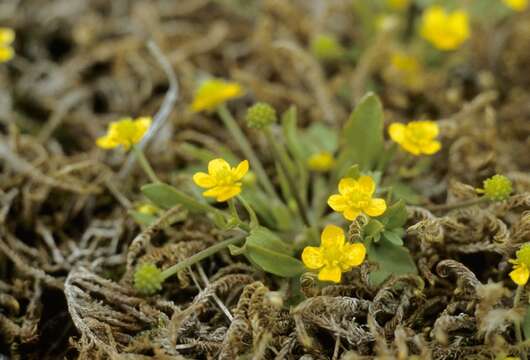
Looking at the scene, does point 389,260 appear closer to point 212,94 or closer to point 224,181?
point 224,181

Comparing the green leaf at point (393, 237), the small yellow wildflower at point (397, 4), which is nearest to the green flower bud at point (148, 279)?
the green leaf at point (393, 237)

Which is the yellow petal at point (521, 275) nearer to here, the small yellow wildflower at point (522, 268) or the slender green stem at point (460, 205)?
the small yellow wildflower at point (522, 268)

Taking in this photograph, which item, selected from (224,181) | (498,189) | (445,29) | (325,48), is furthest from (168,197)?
(445,29)

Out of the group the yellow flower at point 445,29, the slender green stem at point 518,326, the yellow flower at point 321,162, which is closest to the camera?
the slender green stem at point 518,326

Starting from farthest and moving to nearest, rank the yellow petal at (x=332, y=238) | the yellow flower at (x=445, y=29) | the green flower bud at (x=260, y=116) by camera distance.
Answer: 1. the yellow flower at (x=445, y=29)
2. the green flower bud at (x=260, y=116)
3. the yellow petal at (x=332, y=238)

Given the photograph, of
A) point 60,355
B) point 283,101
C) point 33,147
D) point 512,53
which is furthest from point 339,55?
point 60,355

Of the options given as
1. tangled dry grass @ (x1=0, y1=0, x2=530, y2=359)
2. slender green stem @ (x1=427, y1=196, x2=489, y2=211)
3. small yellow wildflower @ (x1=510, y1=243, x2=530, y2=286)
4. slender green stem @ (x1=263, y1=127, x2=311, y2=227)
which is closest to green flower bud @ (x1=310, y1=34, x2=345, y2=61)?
tangled dry grass @ (x1=0, y1=0, x2=530, y2=359)
